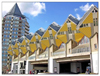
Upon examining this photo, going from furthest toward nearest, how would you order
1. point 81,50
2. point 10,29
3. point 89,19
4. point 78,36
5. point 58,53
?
point 10,29 → point 58,53 → point 78,36 → point 81,50 → point 89,19

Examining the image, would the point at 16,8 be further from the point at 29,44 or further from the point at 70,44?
the point at 70,44

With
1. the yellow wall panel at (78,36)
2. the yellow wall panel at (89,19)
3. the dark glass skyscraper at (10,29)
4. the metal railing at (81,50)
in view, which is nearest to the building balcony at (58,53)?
the metal railing at (81,50)

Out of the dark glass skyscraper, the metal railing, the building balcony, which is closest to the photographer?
the metal railing

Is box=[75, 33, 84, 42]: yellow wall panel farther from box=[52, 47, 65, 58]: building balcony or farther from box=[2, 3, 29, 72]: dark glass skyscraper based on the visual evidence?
box=[2, 3, 29, 72]: dark glass skyscraper

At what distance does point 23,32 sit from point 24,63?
158 feet

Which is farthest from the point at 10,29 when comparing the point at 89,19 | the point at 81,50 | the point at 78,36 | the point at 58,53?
the point at 89,19

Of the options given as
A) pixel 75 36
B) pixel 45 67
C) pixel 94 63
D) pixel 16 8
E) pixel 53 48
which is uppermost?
pixel 16 8

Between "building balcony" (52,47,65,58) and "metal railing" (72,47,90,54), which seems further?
"building balcony" (52,47,65,58)

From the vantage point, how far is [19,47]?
61.8 m

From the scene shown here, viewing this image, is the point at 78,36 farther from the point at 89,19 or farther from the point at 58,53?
the point at 58,53

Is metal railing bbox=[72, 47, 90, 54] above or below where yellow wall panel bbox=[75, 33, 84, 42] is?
below

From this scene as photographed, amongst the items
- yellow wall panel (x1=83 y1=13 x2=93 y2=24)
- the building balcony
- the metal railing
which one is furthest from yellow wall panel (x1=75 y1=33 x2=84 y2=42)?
yellow wall panel (x1=83 y1=13 x2=93 y2=24)

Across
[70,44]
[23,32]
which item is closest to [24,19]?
[23,32]

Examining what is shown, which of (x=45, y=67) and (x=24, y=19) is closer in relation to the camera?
(x=45, y=67)
